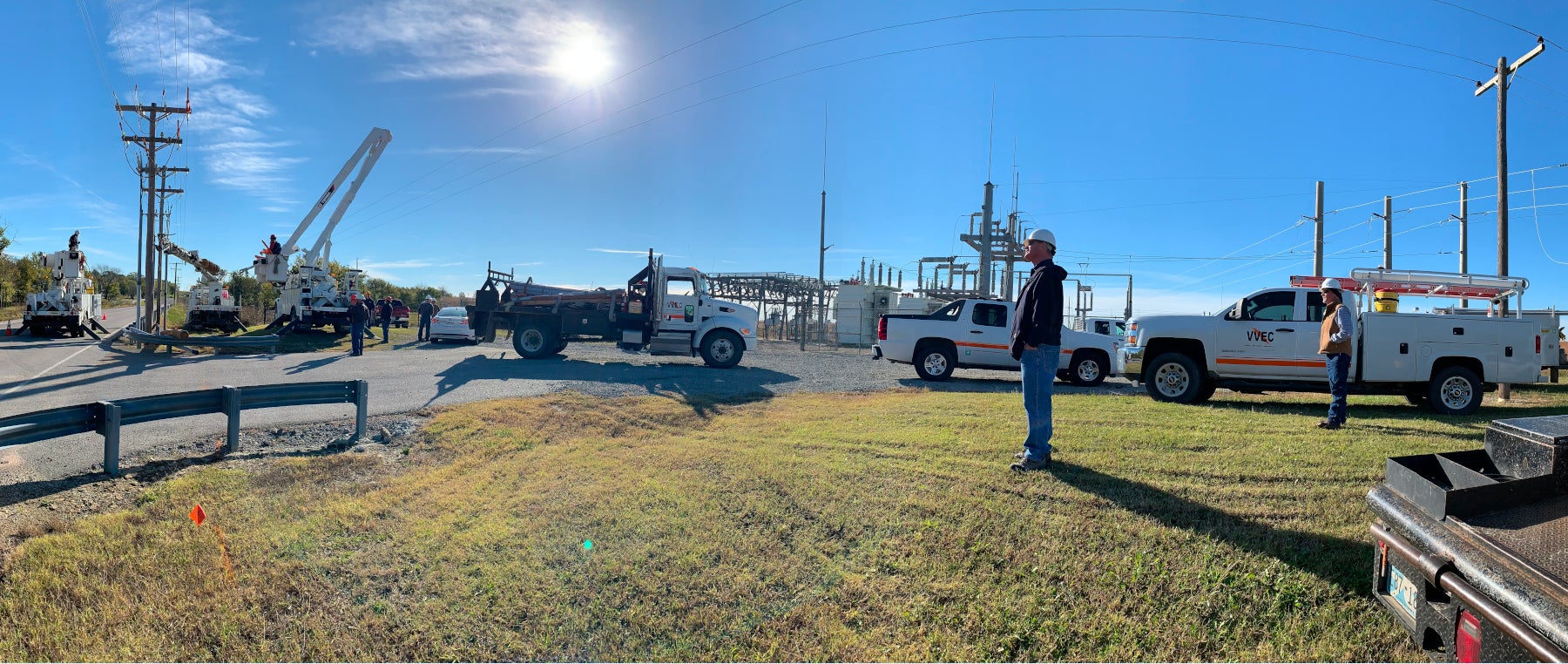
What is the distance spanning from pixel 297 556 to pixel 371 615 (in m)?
0.98

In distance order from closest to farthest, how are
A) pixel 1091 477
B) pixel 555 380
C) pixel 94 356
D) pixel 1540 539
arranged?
pixel 1540 539 → pixel 1091 477 → pixel 555 380 → pixel 94 356

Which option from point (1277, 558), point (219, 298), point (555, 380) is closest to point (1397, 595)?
point (1277, 558)

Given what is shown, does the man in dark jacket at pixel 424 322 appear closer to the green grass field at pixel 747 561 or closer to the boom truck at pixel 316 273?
the boom truck at pixel 316 273

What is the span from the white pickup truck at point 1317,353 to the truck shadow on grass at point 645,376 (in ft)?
19.1

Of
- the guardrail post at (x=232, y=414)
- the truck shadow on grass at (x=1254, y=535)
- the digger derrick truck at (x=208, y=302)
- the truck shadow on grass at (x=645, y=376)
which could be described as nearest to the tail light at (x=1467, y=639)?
the truck shadow on grass at (x=1254, y=535)

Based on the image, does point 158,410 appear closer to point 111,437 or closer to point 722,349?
point 111,437

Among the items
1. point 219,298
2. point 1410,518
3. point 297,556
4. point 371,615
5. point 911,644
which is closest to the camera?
point 1410,518

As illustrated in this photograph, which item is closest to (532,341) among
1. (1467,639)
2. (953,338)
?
(953,338)

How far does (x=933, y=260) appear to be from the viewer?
3309cm

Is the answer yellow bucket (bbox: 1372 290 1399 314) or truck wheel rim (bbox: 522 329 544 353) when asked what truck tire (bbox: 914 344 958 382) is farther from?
truck wheel rim (bbox: 522 329 544 353)

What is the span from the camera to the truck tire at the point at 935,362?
47.0ft

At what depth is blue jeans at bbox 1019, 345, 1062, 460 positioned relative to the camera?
17.1 ft

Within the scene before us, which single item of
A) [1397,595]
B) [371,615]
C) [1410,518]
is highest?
[1410,518]

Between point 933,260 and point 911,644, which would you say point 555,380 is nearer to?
point 911,644
